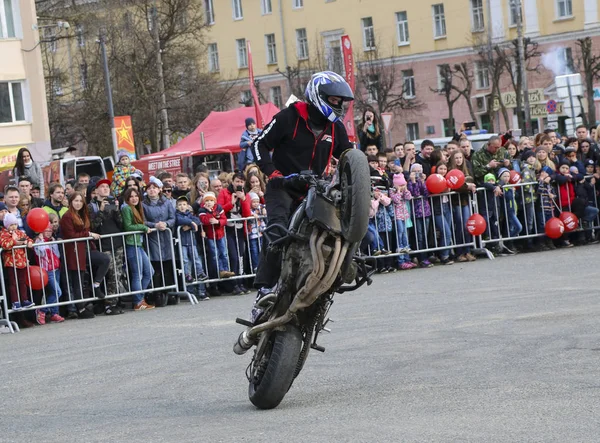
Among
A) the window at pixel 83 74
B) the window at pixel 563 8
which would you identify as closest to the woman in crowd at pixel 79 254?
the window at pixel 83 74

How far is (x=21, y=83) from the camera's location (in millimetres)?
54094

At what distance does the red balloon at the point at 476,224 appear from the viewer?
18.7m

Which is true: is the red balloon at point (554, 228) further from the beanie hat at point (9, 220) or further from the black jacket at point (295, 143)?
the black jacket at point (295, 143)

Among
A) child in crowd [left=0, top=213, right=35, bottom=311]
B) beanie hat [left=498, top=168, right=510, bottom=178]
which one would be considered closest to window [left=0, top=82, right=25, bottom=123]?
beanie hat [left=498, top=168, right=510, bottom=178]

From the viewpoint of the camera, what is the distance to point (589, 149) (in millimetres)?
20094

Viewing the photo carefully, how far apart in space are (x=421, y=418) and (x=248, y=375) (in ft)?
5.80

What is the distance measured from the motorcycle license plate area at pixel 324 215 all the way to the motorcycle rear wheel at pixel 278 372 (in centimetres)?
77

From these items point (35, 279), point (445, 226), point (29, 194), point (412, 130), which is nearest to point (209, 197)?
point (29, 194)

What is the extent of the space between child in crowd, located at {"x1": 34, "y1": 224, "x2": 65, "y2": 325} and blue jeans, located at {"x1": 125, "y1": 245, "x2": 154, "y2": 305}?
107 centimetres

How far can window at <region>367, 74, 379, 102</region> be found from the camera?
68.6 meters

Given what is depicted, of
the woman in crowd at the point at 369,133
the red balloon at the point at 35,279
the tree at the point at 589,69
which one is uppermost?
the tree at the point at 589,69

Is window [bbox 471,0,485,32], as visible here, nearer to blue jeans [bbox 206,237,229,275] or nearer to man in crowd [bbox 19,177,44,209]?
blue jeans [bbox 206,237,229,275]

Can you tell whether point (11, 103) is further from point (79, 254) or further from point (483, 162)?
point (79, 254)

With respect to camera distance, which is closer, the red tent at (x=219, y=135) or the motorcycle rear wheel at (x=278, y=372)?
the motorcycle rear wheel at (x=278, y=372)
